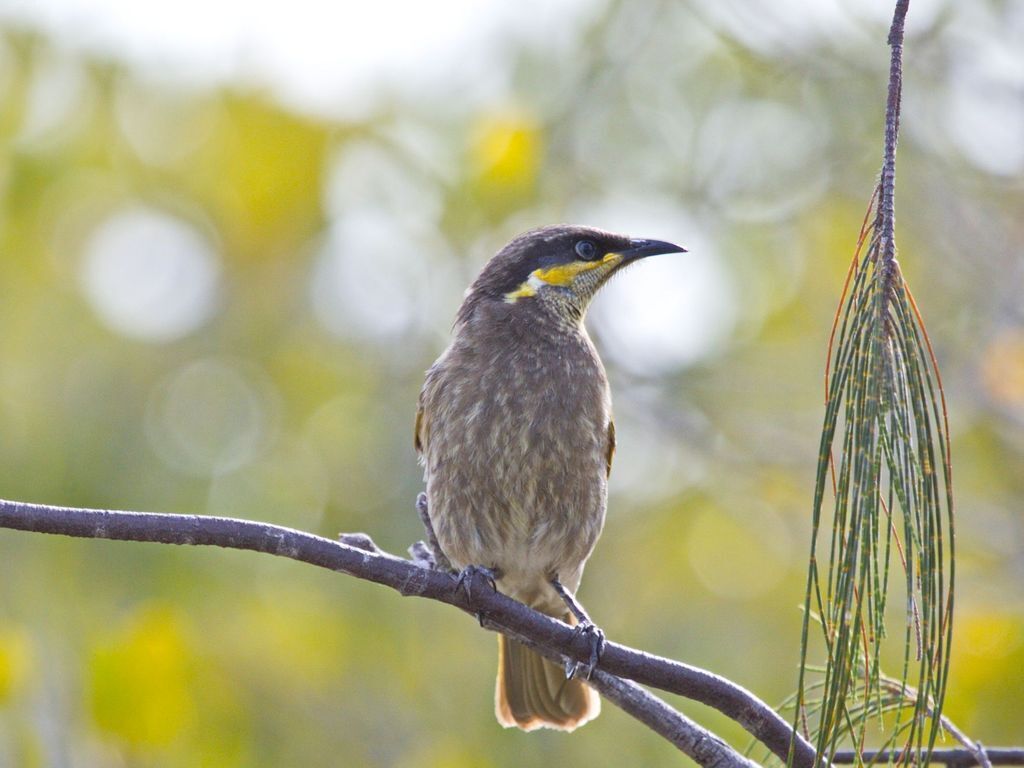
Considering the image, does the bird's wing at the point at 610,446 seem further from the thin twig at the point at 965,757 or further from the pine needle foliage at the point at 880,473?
the pine needle foliage at the point at 880,473

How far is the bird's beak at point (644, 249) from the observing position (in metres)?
5.34

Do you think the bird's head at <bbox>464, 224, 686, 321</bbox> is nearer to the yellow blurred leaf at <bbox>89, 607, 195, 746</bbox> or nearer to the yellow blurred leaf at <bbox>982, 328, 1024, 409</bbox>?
the yellow blurred leaf at <bbox>89, 607, 195, 746</bbox>

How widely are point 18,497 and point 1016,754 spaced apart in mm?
6637

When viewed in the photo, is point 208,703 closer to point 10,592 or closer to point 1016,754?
point 10,592

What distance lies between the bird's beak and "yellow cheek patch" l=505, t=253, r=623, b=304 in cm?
3

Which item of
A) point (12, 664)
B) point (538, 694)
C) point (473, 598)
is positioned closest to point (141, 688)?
point (12, 664)

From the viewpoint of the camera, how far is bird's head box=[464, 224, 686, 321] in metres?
5.33

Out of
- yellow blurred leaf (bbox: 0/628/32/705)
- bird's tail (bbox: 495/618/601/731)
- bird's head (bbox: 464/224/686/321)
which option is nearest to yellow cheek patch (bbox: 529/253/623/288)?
bird's head (bbox: 464/224/686/321)

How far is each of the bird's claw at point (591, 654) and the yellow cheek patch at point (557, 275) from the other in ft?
5.83

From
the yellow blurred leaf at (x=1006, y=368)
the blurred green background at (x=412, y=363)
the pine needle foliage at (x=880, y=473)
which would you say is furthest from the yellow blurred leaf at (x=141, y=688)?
the pine needle foliage at (x=880, y=473)

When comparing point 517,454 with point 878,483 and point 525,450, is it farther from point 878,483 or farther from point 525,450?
point 878,483

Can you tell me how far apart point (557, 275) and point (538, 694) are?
1.66 m

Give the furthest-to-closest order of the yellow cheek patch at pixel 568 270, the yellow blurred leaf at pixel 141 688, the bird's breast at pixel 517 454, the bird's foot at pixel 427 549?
1. the yellow blurred leaf at pixel 141 688
2. the yellow cheek patch at pixel 568 270
3. the bird's breast at pixel 517 454
4. the bird's foot at pixel 427 549

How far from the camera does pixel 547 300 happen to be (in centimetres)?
525
